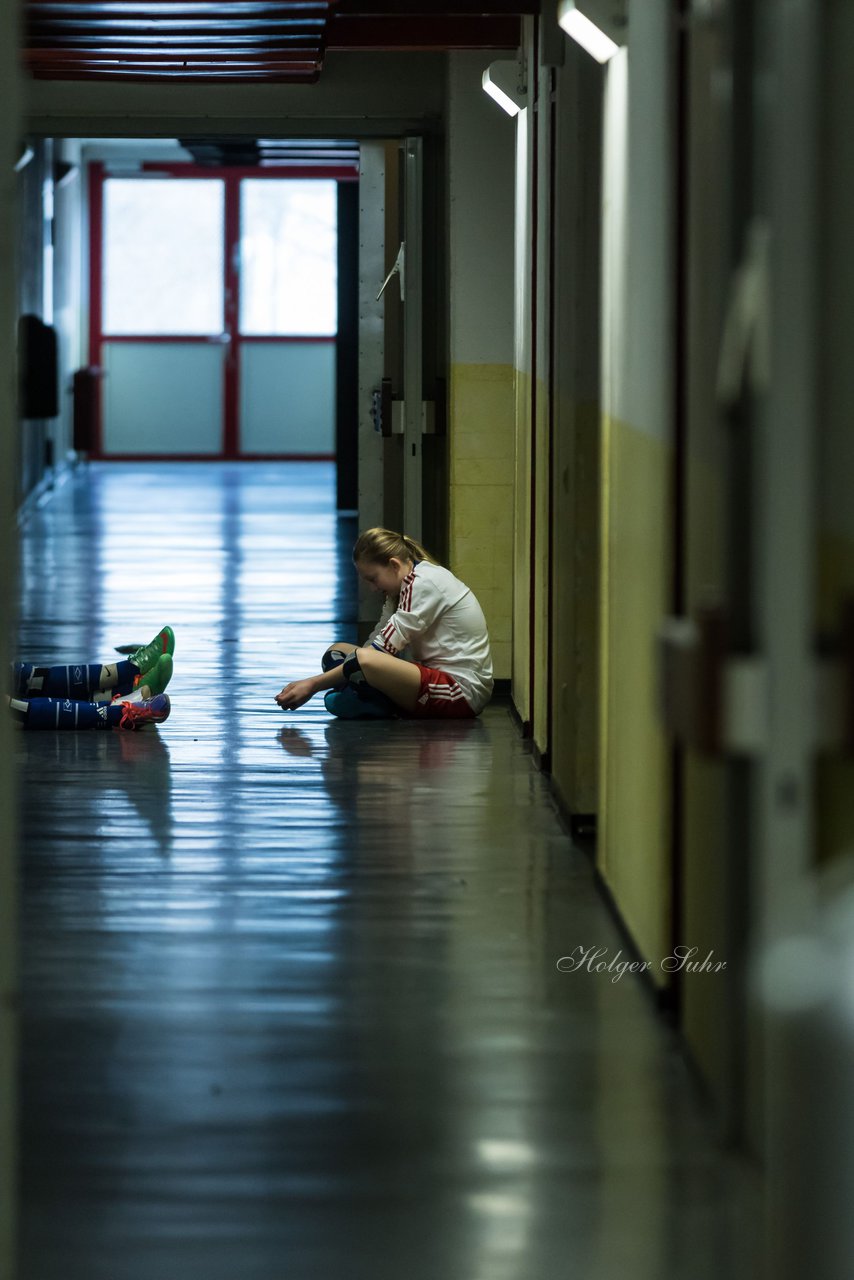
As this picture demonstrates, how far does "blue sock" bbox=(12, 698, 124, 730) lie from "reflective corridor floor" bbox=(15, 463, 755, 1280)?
0.17 ft

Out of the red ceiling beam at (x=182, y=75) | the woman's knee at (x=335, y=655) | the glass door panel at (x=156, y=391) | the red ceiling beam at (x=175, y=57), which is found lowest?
the woman's knee at (x=335, y=655)

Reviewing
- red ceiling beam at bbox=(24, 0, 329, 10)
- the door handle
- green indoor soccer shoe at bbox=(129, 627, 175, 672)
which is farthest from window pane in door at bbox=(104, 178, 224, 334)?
red ceiling beam at bbox=(24, 0, 329, 10)

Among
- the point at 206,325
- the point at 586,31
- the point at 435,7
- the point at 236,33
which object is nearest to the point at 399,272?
the point at 236,33

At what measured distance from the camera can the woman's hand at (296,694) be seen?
6.37 metres

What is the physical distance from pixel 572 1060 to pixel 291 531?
31.5 feet

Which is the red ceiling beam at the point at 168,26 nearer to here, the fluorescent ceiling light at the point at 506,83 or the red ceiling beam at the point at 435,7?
the red ceiling beam at the point at 435,7

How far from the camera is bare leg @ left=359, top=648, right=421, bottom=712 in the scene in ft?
21.0

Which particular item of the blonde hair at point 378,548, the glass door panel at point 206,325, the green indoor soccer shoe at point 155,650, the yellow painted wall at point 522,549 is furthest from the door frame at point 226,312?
the blonde hair at point 378,548

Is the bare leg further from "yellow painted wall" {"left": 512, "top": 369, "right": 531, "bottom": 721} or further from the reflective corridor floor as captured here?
"yellow painted wall" {"left": 512, "top": 369, "right": 531, "bottom": 721}

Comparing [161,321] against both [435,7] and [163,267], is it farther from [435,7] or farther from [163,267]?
[435,7]

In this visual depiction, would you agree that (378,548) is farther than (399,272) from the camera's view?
No

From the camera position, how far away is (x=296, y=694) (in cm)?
639

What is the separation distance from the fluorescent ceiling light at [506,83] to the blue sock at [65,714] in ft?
8.01

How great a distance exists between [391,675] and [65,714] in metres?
1.12
